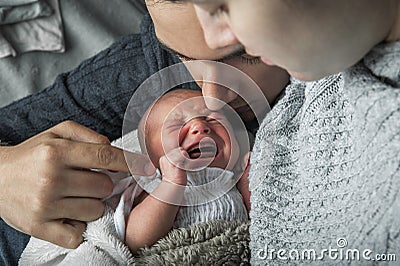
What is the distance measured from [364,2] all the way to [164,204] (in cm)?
49

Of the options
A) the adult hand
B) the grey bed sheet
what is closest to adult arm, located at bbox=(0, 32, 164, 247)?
the adult hand

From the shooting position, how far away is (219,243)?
0.87 meters

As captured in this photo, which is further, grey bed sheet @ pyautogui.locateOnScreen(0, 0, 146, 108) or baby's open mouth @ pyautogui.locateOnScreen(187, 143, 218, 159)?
grey bed sheet @ pyautogui.locateOnScreen(0, 0, 146, 108)

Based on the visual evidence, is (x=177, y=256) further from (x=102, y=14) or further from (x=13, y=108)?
(x=102, y=14)

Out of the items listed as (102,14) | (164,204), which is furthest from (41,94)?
(164,204)

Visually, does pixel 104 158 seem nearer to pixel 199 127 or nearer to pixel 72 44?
pixel 199 127

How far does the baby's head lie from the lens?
898 millimetres

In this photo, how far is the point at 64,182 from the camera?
0.91 meters

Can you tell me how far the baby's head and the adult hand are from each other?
5 cm

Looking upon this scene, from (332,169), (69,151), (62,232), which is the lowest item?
(62,232)

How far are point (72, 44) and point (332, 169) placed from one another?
82 cm

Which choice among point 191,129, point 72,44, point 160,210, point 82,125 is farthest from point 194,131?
point 72,44

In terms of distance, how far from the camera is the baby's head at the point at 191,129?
90 cm

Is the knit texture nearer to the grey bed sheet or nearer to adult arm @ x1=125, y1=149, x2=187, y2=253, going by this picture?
the grey bed sheet
